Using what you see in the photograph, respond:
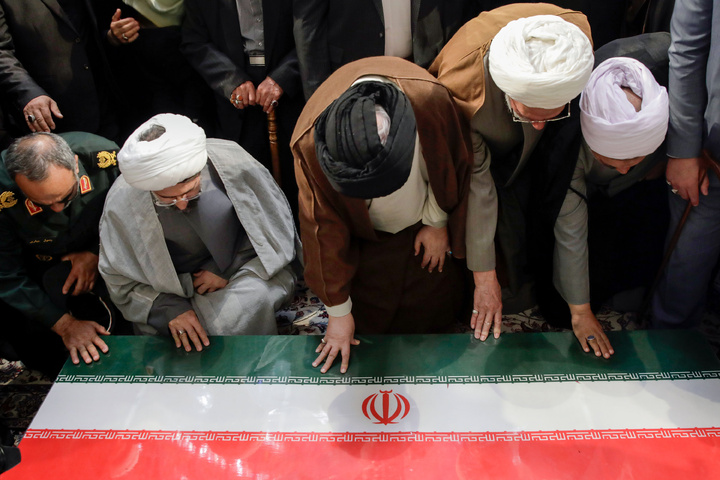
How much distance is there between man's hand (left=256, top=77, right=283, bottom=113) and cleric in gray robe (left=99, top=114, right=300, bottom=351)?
1.51ft

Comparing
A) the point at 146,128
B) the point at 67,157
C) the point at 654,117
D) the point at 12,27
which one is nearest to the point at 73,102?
the point at 12,27

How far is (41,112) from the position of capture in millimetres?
2717

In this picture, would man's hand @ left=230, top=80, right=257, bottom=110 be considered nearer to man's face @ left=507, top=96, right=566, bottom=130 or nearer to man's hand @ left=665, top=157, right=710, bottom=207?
man's face @ left=507, top=96, right=566, bottom=130

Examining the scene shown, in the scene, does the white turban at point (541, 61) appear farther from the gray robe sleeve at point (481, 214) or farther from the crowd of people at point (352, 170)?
the gray robe sleeve at point (481, 214)

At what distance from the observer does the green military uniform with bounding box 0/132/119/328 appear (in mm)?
2359

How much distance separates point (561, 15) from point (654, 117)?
1.57ft

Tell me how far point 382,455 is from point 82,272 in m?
1.56

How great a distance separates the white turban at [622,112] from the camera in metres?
1.77

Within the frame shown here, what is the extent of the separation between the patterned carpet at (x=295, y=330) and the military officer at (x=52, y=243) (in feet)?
0.44

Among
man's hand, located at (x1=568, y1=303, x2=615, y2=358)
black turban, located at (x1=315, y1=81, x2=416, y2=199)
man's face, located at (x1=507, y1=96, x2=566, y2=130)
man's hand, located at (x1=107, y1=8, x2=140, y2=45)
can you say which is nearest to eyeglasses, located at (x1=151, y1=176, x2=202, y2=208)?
black turban, located at (x1=315, y1=81, x2=416, y2=199)

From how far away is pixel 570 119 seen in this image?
1.92 meters

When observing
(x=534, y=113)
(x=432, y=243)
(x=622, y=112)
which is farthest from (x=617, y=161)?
(x=432, y=243)

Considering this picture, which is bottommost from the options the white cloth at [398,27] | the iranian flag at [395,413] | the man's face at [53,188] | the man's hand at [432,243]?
the iranian flag at [395,413]

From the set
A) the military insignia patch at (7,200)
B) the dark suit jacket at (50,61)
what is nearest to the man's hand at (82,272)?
the military insignia patch at (7,200)
